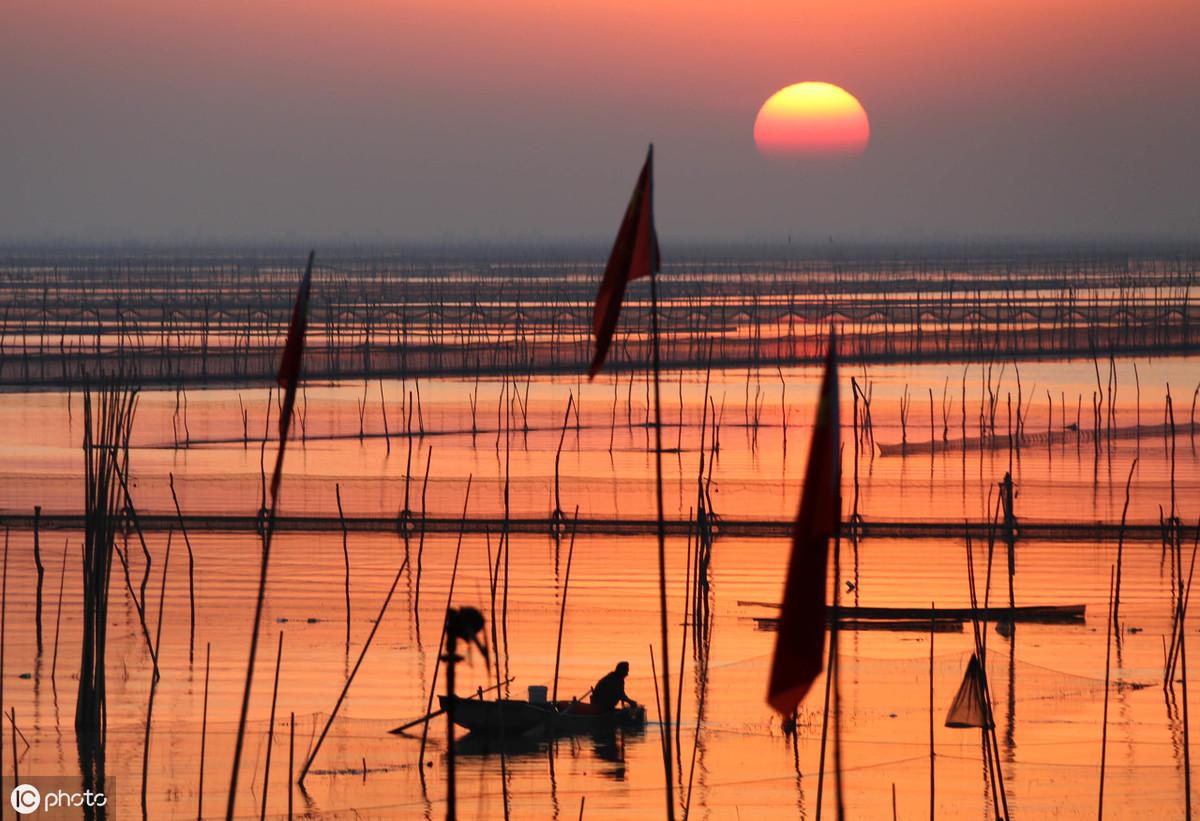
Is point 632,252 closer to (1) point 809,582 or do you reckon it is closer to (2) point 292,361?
(2) point 292,361

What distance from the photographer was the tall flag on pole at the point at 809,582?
15.8 ft

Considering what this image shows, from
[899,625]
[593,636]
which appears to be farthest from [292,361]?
[899,625]

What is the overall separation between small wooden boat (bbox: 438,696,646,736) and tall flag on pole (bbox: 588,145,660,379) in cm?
636

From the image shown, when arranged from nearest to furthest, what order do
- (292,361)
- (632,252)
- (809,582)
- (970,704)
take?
(809,582), (632,252), (292,361), (970,704)

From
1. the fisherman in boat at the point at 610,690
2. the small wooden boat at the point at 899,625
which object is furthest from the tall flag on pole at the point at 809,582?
the small wooden boat at the point at 899,625

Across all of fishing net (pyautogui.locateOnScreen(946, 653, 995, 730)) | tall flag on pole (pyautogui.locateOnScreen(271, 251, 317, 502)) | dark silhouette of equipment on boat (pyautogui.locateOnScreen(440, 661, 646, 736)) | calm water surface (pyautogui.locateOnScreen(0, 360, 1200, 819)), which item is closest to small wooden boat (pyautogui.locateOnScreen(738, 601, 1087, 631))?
calm water surface (pyautogui.locateOnScreen(0, 360, 1200, 819))

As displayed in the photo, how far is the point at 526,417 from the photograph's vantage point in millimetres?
31234

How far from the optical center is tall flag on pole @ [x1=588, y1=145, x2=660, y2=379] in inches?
256

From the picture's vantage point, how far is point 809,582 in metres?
4.86

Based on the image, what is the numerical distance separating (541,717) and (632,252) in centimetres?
680

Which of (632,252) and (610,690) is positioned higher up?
(632,252)

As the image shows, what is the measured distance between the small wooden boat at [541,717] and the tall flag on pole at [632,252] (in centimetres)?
636

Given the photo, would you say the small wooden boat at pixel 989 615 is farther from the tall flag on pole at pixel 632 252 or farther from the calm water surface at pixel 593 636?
the tall flag on pole at pixel 632 252

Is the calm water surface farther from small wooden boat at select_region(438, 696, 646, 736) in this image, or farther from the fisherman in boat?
the fisherman in boat
